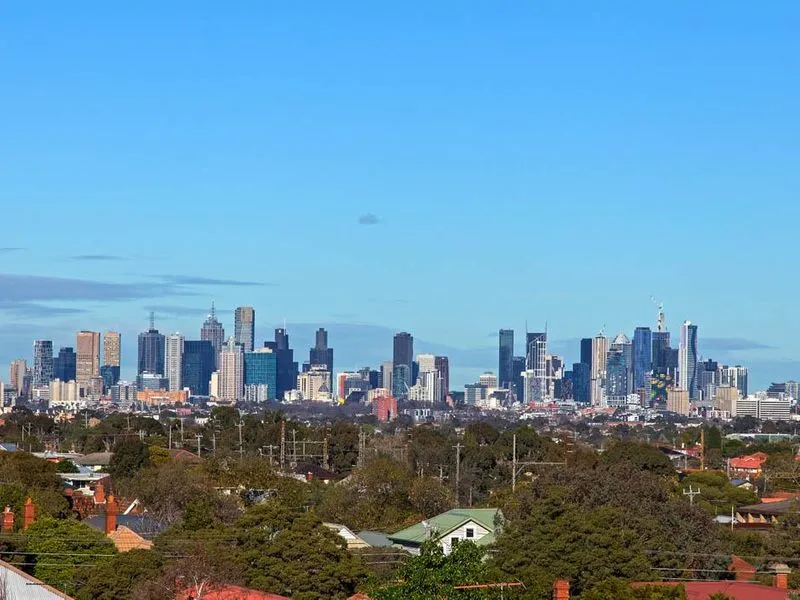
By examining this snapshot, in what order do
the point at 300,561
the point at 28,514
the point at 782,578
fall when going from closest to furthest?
the point at 782,578
the point at 300,561
the point at 28,514

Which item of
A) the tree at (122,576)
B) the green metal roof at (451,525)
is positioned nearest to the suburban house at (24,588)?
the tree at (122,576)

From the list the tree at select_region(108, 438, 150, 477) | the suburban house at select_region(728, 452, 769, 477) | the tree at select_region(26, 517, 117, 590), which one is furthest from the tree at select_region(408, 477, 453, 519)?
the suburban house at select_region(728, 452, 769, 477)

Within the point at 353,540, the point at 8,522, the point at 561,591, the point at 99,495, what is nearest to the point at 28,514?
the point at 8,522

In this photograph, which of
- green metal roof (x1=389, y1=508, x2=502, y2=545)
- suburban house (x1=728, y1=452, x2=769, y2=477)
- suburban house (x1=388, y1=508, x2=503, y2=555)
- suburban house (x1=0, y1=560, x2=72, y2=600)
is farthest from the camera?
suburban house (x1=728, y1=452, x2=769, y2=477)

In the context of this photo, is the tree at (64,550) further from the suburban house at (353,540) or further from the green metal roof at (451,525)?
the green metal roof at (451,525)

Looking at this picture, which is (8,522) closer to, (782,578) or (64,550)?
(64,550)

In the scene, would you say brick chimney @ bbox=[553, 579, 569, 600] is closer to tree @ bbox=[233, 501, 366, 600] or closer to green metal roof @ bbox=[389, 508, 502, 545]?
tree @ bbox=[233, 501, 366, 600]
